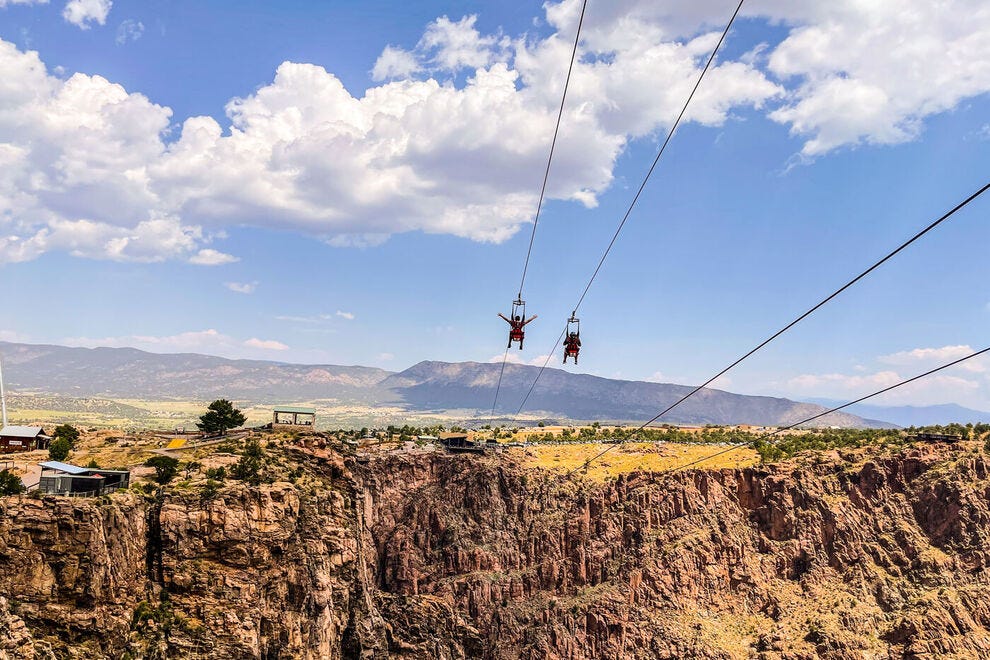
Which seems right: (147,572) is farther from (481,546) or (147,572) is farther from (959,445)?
(959,445)

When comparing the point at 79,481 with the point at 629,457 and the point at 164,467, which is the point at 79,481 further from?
the point at 629,457

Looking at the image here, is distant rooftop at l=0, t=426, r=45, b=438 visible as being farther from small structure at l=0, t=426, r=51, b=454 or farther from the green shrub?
the green shrub

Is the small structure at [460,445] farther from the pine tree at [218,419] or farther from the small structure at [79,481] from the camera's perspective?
the small structure at [79,481]

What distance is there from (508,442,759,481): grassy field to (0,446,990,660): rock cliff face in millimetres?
5921

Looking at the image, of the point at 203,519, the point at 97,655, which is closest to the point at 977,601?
the point at 203,519

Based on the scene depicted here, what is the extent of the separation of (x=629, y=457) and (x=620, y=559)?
26.5 metres

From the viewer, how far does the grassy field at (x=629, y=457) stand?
442 ft

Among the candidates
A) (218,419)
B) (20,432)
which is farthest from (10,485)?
(218,419)

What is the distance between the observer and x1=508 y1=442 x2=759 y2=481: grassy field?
13462 cm

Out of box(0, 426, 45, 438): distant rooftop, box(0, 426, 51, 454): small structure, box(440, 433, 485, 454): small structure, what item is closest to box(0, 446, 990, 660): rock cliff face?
box(440, 433, 485, 454): small structure

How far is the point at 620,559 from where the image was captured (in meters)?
121

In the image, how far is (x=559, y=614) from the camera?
119 meters

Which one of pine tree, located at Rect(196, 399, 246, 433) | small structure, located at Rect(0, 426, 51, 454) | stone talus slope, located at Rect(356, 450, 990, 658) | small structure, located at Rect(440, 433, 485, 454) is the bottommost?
stone talus slope, located at Rect(356, 450, 990, 658)

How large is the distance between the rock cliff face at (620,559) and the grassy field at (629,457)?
5921 mm
